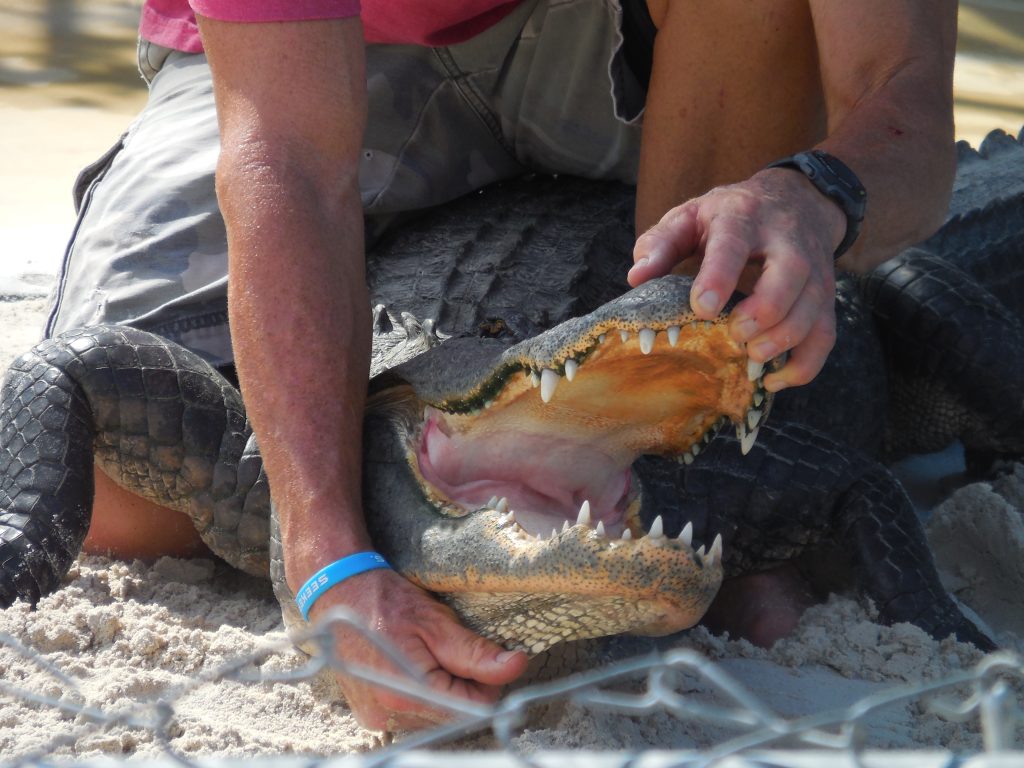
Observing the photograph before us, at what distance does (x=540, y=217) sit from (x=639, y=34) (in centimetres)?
50

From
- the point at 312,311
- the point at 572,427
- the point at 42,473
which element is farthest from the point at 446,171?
the point at 572,427

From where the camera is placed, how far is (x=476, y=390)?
6.26 ft

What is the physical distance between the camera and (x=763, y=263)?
65.9 inches

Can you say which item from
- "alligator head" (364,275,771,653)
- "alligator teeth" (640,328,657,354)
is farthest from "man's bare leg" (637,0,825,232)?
"alligator teeth" (640,328,657,354)

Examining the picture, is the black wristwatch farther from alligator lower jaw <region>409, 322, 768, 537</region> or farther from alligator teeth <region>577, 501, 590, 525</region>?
alligator teeth <region>577, 501, 590, 525</region>

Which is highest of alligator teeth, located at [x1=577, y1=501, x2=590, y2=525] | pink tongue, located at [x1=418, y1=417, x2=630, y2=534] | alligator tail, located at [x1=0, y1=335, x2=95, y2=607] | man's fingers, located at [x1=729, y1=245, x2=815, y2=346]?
man's fingers, located at [x1=729, y1=245, x2=815, y2=346]

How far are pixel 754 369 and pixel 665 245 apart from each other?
0.68ft

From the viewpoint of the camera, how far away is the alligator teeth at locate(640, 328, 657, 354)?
1562 mm

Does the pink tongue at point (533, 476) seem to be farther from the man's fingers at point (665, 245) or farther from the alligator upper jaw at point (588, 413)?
the man's fingers at point (665, 245)

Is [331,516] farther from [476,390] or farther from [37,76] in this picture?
[37,76]

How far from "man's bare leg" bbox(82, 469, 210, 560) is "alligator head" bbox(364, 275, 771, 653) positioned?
0.70 meters

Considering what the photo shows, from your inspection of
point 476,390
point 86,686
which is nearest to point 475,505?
point 476,390

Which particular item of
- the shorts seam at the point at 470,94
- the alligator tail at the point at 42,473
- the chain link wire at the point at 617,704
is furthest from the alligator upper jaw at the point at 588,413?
the shorts seam at the point at 470,94

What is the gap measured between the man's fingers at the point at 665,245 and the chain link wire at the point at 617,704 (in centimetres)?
50
